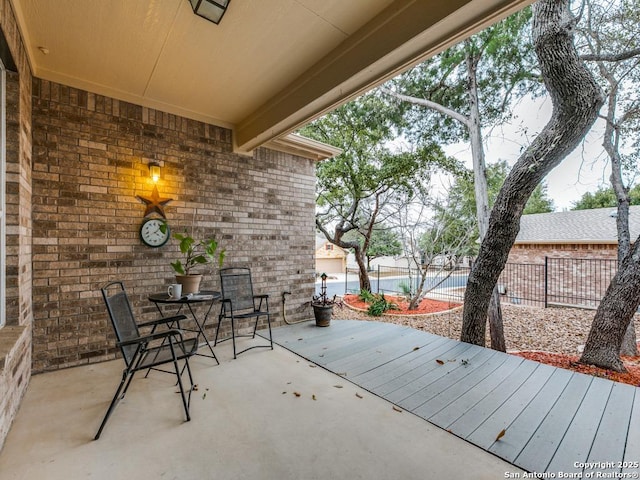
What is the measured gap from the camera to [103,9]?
6.72 feet

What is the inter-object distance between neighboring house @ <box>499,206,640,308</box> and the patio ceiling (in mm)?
8211

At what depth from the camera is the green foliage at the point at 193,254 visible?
10.1ft

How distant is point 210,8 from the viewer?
1940mm

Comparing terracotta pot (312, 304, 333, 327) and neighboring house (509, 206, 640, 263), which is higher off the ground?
neighboring house (509, 206, 640, 263)

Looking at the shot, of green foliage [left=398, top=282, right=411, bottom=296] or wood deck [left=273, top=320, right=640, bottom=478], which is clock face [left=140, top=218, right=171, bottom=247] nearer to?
wood deck [left=273, top=320, right=640, bottom=478]

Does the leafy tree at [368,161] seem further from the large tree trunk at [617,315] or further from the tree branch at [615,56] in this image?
the large tree trunk at [617,315]

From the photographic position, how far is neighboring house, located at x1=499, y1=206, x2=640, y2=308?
8305 millimetres

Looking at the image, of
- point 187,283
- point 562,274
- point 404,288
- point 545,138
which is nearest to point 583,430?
point 545,138

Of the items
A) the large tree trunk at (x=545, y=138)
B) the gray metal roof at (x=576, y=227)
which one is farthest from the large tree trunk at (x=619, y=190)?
the gray metal roof at (x=576, y=227)

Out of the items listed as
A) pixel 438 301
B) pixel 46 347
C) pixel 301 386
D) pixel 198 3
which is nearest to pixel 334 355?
pixel 301 386

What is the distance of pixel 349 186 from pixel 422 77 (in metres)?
2.57

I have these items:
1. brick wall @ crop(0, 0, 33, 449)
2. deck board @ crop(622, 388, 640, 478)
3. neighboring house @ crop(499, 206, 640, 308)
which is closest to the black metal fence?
neighboring house @ crop(499, 206, 640, 308)

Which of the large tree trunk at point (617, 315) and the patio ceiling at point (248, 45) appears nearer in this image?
the patio ceiling at point (248, 45)

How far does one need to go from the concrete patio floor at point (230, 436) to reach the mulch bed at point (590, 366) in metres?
2.80
